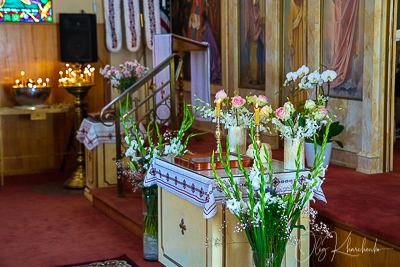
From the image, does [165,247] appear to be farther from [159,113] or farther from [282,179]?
[159,113]

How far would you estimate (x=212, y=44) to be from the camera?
8.27 m

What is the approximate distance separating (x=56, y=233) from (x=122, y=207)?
27.4 inches

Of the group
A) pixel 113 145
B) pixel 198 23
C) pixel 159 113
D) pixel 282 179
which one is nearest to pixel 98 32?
pixel 198 23

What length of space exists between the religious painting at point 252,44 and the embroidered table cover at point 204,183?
3408mm

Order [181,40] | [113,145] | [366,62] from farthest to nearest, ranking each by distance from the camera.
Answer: [181,40]
[113,145]
[366,62]

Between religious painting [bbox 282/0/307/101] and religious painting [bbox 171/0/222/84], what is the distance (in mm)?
1614

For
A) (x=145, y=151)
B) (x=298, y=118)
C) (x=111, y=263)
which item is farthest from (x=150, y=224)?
(x=298, y=118)

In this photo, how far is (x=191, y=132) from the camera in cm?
710

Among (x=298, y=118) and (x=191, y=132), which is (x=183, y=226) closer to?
(x=298, y=118)

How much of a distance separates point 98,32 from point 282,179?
6.12m

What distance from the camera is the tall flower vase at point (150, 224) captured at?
4504mm

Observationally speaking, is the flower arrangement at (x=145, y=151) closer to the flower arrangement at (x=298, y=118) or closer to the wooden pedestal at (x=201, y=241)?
the wooden pedestal at (x=201, y=241)

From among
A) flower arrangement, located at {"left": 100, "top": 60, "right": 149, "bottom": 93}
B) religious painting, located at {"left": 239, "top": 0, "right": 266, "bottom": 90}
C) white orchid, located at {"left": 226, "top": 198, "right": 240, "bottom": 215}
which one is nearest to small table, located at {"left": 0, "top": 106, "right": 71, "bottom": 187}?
flower arrangement, located at {"left": 100, "top": 60, "right": 149, "bottom": 93}

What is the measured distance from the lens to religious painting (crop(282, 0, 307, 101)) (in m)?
6.28
